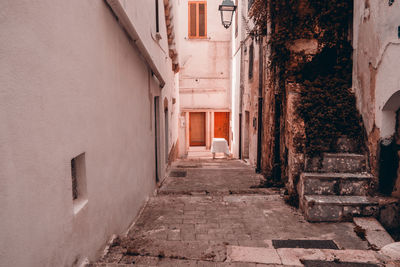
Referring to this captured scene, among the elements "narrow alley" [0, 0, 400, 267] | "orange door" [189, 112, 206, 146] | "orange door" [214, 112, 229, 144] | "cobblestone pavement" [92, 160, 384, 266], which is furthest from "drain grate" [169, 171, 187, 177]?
"orange door" [189, 112, 206, 146]

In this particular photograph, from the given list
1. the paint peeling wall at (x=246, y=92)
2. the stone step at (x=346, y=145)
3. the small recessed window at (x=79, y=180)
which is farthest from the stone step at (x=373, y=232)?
the paint peeling wall at (x=246, y=92)

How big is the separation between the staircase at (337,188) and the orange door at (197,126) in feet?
52.7

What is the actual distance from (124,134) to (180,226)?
1614 mm

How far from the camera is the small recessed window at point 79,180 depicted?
272 centimetres

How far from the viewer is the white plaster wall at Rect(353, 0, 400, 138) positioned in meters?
4.13

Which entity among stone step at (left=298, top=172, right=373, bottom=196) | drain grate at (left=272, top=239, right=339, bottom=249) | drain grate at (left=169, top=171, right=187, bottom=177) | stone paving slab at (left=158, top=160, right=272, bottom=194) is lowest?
drain grate at (left=169, top=171, right=187, bottom=177)

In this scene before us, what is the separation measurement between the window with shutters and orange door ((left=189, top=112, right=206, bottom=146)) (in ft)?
17.2

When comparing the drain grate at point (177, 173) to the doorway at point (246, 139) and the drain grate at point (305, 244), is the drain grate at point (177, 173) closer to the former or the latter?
the doorway at point (246, 139)

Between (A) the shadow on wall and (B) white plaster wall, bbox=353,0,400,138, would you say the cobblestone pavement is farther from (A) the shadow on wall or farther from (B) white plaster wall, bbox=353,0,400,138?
(B) white plaster wall, bbox=353,0,400,138

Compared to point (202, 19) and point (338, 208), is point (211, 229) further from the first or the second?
point (202, 19)

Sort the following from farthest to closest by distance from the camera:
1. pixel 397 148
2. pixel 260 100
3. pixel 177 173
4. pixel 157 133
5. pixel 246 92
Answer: pixel 246 92
pixel 177 173
pixel 260 100
pixel 157 133
pixel 397 148

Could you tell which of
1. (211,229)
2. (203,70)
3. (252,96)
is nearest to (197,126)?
(203,70)

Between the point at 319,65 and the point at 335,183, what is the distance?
9.17 feet

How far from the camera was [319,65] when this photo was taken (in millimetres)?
6355
